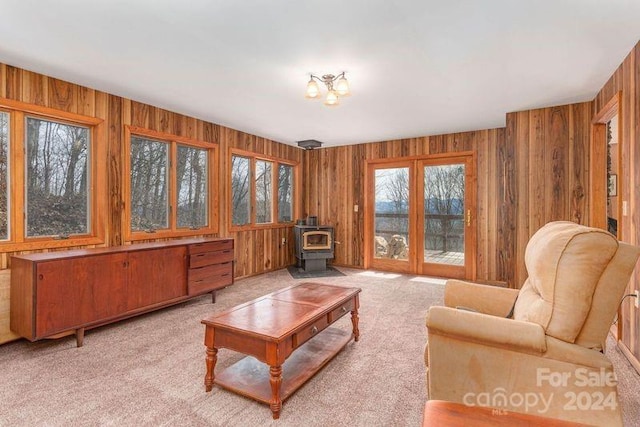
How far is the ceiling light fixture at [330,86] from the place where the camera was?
2.80m

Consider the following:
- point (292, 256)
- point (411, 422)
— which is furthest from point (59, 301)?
point (292, 256)

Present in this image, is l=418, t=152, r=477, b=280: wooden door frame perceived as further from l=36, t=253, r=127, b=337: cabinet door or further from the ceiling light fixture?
l=36, t=253, r=127, b=337: cabinet door

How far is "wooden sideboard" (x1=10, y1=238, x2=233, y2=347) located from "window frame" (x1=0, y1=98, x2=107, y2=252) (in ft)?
0.88

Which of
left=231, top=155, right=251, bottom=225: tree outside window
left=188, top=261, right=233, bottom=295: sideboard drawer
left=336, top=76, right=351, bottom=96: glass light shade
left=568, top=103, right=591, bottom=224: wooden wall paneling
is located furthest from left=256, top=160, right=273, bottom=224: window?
left=568, top=103, right=591, bottom=224: wooden wall paneling

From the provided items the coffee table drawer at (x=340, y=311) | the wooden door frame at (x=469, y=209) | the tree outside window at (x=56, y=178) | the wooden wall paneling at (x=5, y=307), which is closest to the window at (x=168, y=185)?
the tree outside window at (x=56, y=178)

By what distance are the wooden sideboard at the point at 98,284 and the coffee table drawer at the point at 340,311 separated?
1.99 metres

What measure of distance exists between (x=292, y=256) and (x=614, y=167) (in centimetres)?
496

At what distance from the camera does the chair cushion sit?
4.69 ft

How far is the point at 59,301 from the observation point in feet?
8.73

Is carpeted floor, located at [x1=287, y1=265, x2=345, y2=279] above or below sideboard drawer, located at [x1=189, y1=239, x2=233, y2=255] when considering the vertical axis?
below

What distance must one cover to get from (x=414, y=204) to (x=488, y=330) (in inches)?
168

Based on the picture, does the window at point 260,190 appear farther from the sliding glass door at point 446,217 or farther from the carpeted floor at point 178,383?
the sliding glass door at point 446,217

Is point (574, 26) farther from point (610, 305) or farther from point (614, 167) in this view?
point (614, 167)

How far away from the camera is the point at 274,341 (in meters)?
1.79
